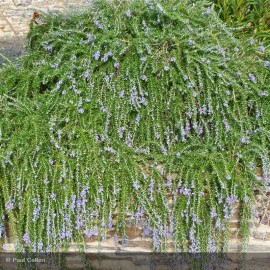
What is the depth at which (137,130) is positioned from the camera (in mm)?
2715

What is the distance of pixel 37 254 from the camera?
2.52m

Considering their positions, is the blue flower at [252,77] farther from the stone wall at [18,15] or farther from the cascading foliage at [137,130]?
the stone wall at [18,15]

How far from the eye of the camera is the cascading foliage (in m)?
2.46

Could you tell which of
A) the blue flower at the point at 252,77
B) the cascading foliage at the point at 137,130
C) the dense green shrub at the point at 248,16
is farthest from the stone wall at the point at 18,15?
the blue flower at the point at 252,77

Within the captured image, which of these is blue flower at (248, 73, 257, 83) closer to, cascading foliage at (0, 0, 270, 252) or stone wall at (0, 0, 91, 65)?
cascading foliage at (0, 0, 270, 252)

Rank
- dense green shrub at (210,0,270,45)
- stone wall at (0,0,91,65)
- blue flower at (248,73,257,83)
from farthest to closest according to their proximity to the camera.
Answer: stone wall at (0,0,91,65) → dense green shrub at (210,0,270,45) → blue flower at (248,73,257,83)

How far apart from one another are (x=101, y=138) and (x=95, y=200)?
0.44 metres

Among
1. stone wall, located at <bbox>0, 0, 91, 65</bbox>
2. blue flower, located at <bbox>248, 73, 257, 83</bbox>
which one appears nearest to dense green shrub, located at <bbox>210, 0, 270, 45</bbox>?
blue flower, located at <bbox>248, 73, 257, 83</bbox>

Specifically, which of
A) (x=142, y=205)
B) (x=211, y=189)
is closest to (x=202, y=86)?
(x=211, y=189)

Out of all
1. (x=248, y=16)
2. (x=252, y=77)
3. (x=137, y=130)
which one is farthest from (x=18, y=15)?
(x=252, y=77)

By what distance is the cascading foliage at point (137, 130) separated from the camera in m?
2.46

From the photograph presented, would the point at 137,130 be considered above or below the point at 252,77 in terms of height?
below

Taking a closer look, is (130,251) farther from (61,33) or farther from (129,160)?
(61,33)

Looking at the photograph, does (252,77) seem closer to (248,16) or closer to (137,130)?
(137,130)
